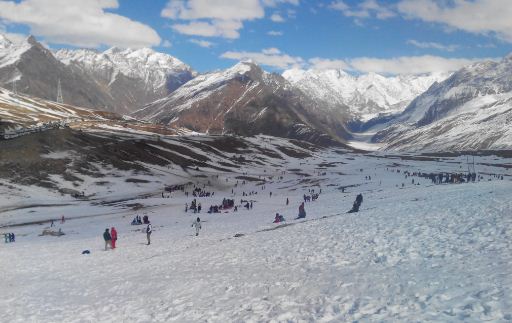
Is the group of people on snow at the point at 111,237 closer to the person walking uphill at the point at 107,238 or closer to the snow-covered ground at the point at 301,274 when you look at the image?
the person walking uphill at the point at 107,238

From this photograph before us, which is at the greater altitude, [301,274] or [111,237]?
[301,274]

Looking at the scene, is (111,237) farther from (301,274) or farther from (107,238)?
(301,274)

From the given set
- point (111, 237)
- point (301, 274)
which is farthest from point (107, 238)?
point (301, 274)

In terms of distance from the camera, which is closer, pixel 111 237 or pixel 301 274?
pixel 301 274

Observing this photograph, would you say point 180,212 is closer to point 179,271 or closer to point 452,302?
point 179,271

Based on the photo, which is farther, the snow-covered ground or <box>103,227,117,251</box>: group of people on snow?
<box>103,227,117,251</box>: group of people on snow

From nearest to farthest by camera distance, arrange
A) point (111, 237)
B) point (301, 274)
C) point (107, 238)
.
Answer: point (301, 274), point (107, 238), point (111, 237)

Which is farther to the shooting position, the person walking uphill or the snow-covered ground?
the person walking uphill

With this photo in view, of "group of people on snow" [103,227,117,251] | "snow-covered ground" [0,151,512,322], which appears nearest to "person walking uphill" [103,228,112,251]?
"group of people on snow" [103,227,117,251]

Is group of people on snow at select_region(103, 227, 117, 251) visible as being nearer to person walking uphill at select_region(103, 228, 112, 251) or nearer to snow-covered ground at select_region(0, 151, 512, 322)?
person walking uphill at select_region(103, 228, 112, 251)

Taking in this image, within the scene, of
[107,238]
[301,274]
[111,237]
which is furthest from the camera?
[111,237]

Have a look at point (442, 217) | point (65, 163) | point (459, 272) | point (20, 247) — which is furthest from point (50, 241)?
point (65, 163)

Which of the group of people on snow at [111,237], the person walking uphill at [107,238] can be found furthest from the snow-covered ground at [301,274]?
the person walking uphill at [107,238]
